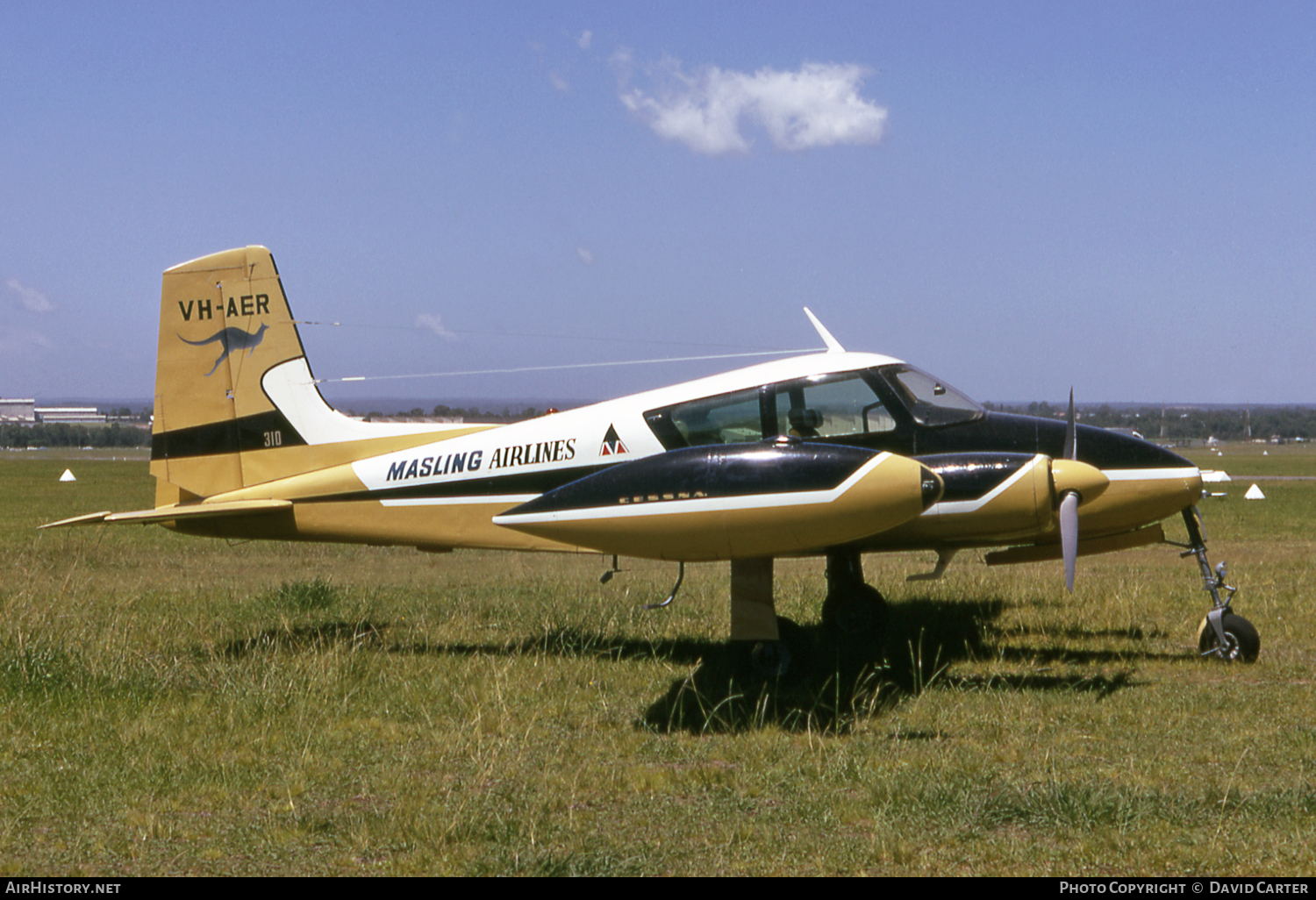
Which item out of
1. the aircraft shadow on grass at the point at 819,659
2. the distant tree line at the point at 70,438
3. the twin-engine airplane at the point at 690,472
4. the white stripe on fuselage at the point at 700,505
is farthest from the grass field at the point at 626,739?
the distant tree line at the point at 70,438

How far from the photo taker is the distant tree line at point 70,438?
376 feet

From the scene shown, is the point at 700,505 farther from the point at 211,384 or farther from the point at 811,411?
the point at 211,384

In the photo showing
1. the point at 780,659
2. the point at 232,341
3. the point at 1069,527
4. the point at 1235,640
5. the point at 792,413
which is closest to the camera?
the point at 1069,527

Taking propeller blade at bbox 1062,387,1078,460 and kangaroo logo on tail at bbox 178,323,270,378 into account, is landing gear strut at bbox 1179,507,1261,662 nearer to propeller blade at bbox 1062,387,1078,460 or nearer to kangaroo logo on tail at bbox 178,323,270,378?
propeller blade at bbox 1062,387,1078,460

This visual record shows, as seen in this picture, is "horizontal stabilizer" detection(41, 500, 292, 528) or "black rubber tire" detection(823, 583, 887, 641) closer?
"horizontal stabilizer" detection(41, 500, 292, 528)

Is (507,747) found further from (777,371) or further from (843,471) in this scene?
(777,371)

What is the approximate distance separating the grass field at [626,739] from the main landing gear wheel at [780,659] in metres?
0.26

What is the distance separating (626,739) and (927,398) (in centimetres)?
445

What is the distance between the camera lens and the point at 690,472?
7.42 m

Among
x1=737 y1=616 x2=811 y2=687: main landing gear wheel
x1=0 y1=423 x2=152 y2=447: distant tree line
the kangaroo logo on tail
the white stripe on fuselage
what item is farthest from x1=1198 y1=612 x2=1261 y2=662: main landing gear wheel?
x1=0 y1=423 x2=152 y2=447: distant tree line

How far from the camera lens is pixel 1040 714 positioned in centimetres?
748

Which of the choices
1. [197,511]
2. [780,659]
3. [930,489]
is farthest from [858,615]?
[197,511]

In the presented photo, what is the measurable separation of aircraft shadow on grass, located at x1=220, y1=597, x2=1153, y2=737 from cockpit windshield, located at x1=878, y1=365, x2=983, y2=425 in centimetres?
213

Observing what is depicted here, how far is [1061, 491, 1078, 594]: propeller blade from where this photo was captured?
26.1ft
